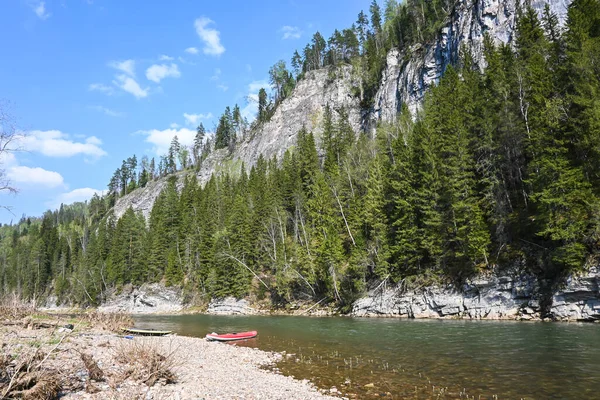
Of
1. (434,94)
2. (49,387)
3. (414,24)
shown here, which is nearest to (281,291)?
(434,94)

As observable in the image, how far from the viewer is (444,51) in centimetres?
7088

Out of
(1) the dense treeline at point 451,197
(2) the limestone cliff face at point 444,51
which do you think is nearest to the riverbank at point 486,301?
(1) the dense treeline at point 451,197

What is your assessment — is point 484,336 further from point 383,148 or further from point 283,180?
point 283,180

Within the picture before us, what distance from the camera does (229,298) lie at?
57.0 metres

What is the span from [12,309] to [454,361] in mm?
24131

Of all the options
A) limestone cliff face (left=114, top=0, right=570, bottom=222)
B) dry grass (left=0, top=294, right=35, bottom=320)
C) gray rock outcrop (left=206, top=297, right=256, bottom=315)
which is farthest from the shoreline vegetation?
limestone cliff face (left=114, top=0, right=570, bottom=222)

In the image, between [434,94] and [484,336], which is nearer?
[484,336]

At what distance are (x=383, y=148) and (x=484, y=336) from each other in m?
35.9

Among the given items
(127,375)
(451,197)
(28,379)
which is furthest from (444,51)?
(28,379)

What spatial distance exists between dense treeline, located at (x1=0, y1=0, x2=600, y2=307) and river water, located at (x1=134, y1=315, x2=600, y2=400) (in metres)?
8.54

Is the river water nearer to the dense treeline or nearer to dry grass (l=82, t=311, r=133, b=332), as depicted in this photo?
the dense treeline

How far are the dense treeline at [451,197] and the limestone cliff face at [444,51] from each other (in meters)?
9.27

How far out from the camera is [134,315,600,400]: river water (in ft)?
36.7

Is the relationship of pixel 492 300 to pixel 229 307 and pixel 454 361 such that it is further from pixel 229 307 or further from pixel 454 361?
pixel 229 307
